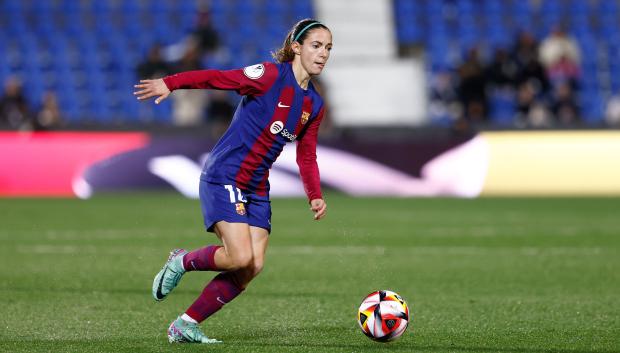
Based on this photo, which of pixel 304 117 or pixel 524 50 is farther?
pixel 524 50

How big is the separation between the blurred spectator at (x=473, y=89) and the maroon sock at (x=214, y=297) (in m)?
14.3

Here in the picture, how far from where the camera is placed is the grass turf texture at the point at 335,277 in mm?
6234

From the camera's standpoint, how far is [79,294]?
7.99 m

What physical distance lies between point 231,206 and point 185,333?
2.29 ft

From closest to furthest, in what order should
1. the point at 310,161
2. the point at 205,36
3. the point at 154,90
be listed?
→ the point at 154,90, the point at 310,161, the point at 205,36

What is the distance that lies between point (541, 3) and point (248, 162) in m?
19.5

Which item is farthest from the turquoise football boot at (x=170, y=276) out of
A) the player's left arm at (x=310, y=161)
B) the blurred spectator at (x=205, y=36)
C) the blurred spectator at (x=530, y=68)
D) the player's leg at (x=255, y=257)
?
the blurred spectator at (x=530, y=68)

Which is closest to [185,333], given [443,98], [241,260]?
[241,260]

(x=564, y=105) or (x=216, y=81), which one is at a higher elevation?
(x=216, y=81)

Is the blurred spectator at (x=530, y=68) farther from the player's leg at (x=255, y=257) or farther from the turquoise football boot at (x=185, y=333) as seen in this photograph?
the turquoise football boot at (x=185, y=333)

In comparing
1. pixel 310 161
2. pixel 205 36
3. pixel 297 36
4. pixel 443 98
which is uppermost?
pixel 297 36

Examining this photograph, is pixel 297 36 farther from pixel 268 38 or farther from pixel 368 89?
pixel 268 38

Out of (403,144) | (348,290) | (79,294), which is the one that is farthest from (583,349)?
(403,144)

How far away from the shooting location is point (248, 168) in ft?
19.7
